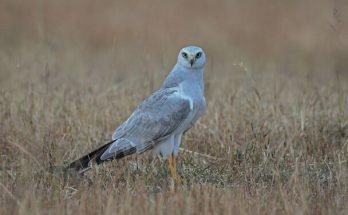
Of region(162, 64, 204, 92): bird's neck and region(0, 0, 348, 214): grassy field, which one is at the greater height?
region(162, 64, 204, 92): bird's neck

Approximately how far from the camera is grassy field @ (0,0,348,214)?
5477mm

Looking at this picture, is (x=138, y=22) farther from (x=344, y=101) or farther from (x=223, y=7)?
(x=344, y=101)

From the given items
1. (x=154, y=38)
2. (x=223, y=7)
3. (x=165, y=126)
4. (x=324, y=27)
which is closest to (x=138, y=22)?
(x=154, y=38)

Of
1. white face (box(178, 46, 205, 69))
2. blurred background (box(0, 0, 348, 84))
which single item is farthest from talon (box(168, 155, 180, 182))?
blurred background (box(0, 0, 348, 84))

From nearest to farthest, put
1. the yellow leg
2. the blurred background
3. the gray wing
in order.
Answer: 1. the yellow leg
2. the gray wing
3. the blurred background

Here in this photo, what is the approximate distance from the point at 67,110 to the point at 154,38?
666cm

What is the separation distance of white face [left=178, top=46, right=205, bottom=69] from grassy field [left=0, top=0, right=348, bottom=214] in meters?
0.49

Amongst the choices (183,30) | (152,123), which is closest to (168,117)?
(152,123)

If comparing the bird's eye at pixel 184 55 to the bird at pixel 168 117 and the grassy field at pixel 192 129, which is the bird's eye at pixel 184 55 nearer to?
the bird at pixel 168 117

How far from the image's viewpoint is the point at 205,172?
6672 mm

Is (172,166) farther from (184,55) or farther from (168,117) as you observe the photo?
(184,55)

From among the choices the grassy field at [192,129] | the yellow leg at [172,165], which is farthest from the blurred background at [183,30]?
the yellow leg at [172,165]

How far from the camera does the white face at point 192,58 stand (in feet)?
22.2

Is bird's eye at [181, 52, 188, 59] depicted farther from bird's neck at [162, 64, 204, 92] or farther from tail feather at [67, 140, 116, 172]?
tail feather at [67, 140, 116, 172]
